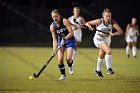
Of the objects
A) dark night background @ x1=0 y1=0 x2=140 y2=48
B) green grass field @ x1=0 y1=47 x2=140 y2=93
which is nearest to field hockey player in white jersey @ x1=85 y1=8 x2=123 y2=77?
green grass field @ x1=0 y1=47 x2=140 y2=93

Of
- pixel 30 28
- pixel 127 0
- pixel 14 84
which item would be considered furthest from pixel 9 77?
pixel 127 0

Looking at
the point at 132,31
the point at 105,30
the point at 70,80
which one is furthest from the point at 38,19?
the point at 70,80

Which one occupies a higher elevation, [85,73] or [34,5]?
[34,5]

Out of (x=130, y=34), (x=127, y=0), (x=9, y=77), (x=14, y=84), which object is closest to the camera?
(x=14, y=84)

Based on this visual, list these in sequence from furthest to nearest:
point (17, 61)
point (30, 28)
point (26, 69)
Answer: point (30, 28), point (17, 61), point (26, 69)

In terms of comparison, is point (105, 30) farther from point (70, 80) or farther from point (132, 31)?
point (132, 31)

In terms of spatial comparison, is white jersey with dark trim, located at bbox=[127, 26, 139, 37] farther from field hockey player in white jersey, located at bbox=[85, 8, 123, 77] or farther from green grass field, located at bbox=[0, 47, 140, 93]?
field hockey player in white jersey, located at bbox=[85, 8, 123, 77]

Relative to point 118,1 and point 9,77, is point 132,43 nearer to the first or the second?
point 9,77

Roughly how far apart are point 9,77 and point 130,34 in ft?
31.7

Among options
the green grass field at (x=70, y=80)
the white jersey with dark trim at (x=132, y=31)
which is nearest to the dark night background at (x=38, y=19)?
the white jersey with dark trim at (x=132, y=31)

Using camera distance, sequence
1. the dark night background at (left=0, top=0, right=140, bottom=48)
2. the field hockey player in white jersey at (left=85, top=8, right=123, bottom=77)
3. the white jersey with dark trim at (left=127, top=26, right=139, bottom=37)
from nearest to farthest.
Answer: the field hockey player in white jersey at (left=85, top=8, right=123, bottom=77)
the white jersey with dark trim at (left=127, top=26, right=139, bottom=37)
the dark night background at (left=0, top=0, right=140, bottom=48)

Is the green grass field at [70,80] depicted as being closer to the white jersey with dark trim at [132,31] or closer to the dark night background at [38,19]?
the white jersey with dark trim at [132,31]

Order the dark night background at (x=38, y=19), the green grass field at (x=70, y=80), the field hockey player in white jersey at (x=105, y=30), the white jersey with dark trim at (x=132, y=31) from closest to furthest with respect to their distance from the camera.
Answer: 1. the green grass field at (x=70, y=80)
2. the field hockey player in white jersey at (x=105, y=30)
3. the white jersey with dark trim at (x=132, y=31)
4. the dark night background at (x=38, y=19)

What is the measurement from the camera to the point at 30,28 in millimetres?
33094
